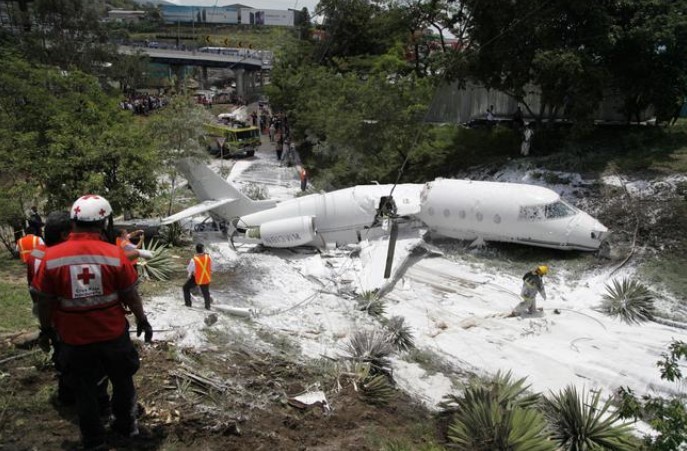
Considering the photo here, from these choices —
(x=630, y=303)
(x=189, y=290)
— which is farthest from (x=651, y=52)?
(x=189, y=290)

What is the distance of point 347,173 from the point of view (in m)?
27.0

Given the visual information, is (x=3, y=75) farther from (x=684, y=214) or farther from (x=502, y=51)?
(x=684, y=214)

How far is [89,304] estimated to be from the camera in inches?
199

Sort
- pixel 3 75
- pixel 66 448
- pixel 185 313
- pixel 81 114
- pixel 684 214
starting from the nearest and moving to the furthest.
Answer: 1. pixel 66 448
2. pixel 185 313
3. pixel 684 214
4. pixel 81 114
5. pixel 3 75

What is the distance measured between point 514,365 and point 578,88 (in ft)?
47.8

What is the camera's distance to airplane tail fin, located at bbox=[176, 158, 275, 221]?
2017 centimetres

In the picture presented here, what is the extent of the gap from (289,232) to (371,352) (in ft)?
32.0

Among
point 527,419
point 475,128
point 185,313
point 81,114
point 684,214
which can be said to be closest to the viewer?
point 527,419

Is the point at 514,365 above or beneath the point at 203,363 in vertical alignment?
beneath

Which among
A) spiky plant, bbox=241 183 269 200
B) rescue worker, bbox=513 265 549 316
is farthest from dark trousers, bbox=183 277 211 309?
spiky plant, bbox=241 183 269 200

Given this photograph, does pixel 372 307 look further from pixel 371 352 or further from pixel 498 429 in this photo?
pixel 498 429

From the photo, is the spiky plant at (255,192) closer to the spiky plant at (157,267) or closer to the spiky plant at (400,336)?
the spiky plant at (157,267)

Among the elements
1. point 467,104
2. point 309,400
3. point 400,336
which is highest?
point 467,104

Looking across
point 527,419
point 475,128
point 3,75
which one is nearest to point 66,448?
point 527,419
